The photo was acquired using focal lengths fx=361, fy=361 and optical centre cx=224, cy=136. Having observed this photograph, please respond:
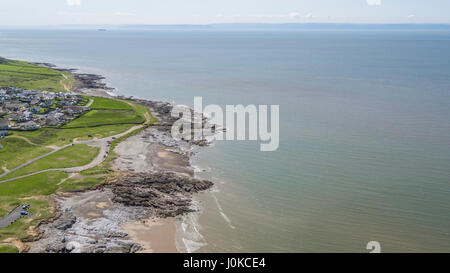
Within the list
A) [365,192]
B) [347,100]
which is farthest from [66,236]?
[347,100]

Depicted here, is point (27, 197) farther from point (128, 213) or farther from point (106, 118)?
point (106, 118)

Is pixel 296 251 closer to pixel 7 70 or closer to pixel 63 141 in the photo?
pixel 63 141

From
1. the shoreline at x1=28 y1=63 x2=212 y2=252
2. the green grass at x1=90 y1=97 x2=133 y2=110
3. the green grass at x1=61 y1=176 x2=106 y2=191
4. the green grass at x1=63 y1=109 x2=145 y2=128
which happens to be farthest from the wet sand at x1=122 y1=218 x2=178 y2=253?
the green grass at x1=90 y1=97 x2=133 y2=110

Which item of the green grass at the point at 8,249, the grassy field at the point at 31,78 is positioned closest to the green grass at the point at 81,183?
the green grass at the point at 8,249

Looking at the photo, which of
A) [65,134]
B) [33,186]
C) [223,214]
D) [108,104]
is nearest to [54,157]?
[33,186]

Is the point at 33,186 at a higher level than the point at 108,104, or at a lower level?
lower
